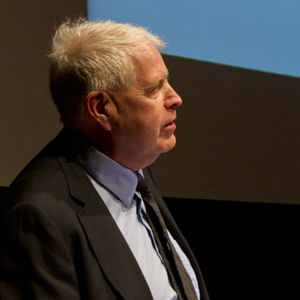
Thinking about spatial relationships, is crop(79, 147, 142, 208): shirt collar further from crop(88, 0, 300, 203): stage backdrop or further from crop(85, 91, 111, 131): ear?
crop(88, 0, 300, 203): stage backdrop

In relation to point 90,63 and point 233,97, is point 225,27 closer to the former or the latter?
point 233,97

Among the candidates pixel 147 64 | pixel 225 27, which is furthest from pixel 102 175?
pixel 225 27

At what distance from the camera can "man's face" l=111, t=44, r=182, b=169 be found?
47.1 inches

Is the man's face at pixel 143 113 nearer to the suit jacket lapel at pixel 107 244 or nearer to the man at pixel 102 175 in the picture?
the man at pixel 102 175

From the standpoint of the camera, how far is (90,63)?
3.81 ft

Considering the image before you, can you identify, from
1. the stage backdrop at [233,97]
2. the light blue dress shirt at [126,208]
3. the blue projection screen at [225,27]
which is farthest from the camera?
the stage backdrop at [233,97]

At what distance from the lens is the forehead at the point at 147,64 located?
119 cm

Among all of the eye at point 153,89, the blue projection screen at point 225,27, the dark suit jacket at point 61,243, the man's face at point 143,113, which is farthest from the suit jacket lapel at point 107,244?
the blue projection screen at point 225,27

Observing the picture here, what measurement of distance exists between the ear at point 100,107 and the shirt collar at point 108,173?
79 millimetres

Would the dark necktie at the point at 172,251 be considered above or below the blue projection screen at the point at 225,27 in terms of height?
below

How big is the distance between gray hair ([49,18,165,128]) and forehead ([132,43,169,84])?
1 centimetres

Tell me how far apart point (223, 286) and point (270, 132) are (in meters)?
1.02

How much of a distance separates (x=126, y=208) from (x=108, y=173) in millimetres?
116

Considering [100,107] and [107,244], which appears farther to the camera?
[100,107]
